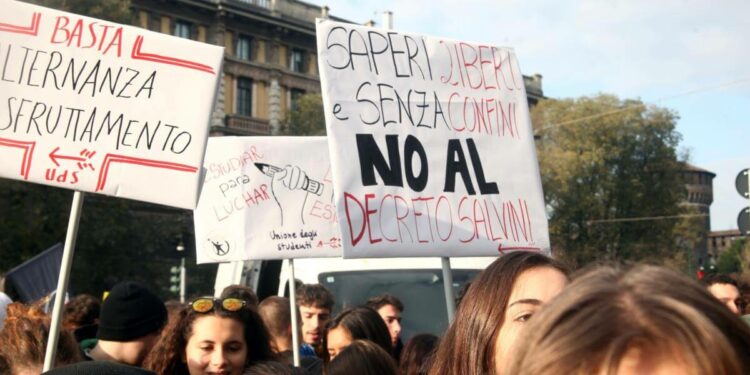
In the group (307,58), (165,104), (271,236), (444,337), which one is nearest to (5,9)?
(165,104)

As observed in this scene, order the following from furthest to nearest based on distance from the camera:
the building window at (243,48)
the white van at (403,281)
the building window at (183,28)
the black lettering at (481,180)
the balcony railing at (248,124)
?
1. the building window at (243,48)
2. the balcony railing at (248,124)
3. the building window at (183,28)
4. the white van at (403,281)
5. the black lettering at (481,180)

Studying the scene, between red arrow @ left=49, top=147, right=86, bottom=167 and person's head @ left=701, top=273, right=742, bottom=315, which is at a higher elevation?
red arrow @ left=49, top=147, right=86, bottom=167

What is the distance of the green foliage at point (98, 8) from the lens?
24413mm

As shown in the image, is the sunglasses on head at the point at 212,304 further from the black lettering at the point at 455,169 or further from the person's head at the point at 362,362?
the black lettering at the point at 455,169

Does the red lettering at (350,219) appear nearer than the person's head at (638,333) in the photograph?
No

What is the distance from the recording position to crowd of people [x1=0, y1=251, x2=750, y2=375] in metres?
0.97

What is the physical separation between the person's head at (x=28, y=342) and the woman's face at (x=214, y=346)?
45 cm

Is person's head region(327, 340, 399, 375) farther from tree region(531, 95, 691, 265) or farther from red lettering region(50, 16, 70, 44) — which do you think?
tree region(531, 95, 691, 265)

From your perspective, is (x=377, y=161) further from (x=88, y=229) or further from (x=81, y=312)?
(x=88, y=229)

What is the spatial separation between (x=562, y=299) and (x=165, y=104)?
11.1ft

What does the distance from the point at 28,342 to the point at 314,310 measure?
316cm

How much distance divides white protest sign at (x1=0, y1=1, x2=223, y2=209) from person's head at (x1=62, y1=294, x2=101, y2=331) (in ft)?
7.45

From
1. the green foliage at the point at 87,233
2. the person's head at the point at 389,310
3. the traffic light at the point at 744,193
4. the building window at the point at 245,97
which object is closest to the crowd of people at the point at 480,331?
the person's head at the point at 389,310

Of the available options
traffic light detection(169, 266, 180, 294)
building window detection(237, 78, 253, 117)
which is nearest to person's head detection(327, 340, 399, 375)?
traffic light detection(169, 266, 180, 294)
